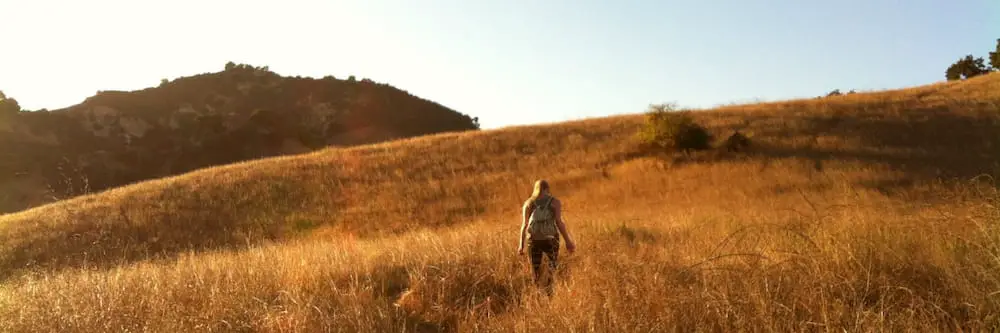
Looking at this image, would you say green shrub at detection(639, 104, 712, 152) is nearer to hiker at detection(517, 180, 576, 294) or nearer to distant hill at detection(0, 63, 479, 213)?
hiker at detection(517, 180, 576, 294)

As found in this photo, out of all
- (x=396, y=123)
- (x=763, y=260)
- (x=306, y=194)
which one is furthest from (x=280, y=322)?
(x=396, y=123)

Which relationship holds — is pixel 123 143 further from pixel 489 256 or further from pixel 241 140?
pixel 489 256

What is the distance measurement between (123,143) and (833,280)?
236 ft

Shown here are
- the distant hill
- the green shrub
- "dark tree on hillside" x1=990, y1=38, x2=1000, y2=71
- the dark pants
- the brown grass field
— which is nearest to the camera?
the brown grass field

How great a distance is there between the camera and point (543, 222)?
7.86m

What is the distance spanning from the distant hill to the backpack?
4630cm

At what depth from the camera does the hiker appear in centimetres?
771

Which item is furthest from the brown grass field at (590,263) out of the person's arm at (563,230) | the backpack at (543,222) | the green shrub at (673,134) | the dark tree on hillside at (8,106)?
the dark tree on hillside at (8,106)

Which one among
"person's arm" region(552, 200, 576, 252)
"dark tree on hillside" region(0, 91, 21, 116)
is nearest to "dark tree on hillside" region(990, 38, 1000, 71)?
"person's arm" region(552, 200, 576, 252)

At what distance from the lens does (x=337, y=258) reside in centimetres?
830

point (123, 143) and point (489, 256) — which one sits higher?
point (123, 143)

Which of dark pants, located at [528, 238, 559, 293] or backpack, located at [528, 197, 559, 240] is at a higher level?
backpack, located at [528, 197, 559, 240]

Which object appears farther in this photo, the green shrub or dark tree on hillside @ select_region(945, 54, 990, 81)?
dark tree on hillside @ select_region(945, 54, 990, 81)

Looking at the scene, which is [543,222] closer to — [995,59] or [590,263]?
[590,263]
